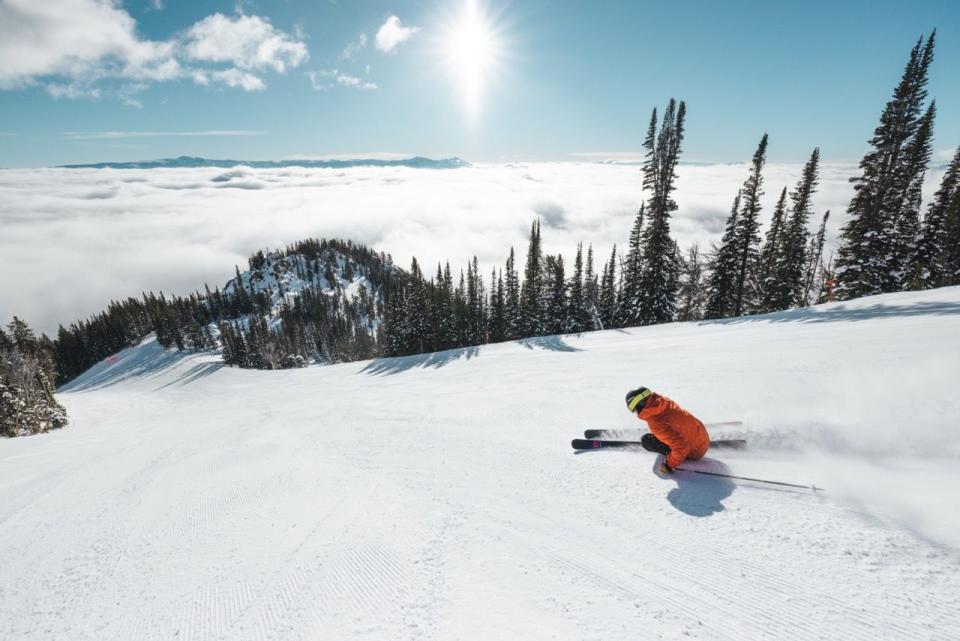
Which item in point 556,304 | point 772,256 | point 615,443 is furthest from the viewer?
point 556,304

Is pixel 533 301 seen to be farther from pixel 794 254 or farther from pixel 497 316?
pixel 794 254

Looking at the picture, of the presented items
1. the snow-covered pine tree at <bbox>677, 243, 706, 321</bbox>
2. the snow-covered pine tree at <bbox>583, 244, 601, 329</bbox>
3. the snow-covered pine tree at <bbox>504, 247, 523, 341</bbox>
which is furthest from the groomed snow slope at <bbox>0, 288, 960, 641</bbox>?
the snow-covered pine tree at <bbox>504, 247, 523, 341</bbox>

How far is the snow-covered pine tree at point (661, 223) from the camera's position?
35.9 metres

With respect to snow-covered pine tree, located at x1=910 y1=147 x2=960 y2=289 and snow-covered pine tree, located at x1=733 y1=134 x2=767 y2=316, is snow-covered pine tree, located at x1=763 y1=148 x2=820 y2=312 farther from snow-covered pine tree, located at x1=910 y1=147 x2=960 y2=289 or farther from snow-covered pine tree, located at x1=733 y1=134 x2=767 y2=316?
snow-covered pine tree, located at x1=910 y1=147 x2=960 y2=289

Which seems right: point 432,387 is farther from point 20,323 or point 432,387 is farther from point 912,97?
point 20,323

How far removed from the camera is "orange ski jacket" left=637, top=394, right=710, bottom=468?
607 centimetres

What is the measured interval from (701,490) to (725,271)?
120 feet

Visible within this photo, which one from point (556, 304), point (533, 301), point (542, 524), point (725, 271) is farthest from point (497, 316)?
point (542, 524)

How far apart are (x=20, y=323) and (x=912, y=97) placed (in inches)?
5192

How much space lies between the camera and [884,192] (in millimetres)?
29578

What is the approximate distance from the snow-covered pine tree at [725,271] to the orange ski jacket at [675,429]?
35806 millimetres

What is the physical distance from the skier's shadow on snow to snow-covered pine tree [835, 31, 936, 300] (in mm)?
34737

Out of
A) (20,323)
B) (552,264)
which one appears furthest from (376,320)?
(552,264)

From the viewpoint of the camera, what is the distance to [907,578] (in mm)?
3793
